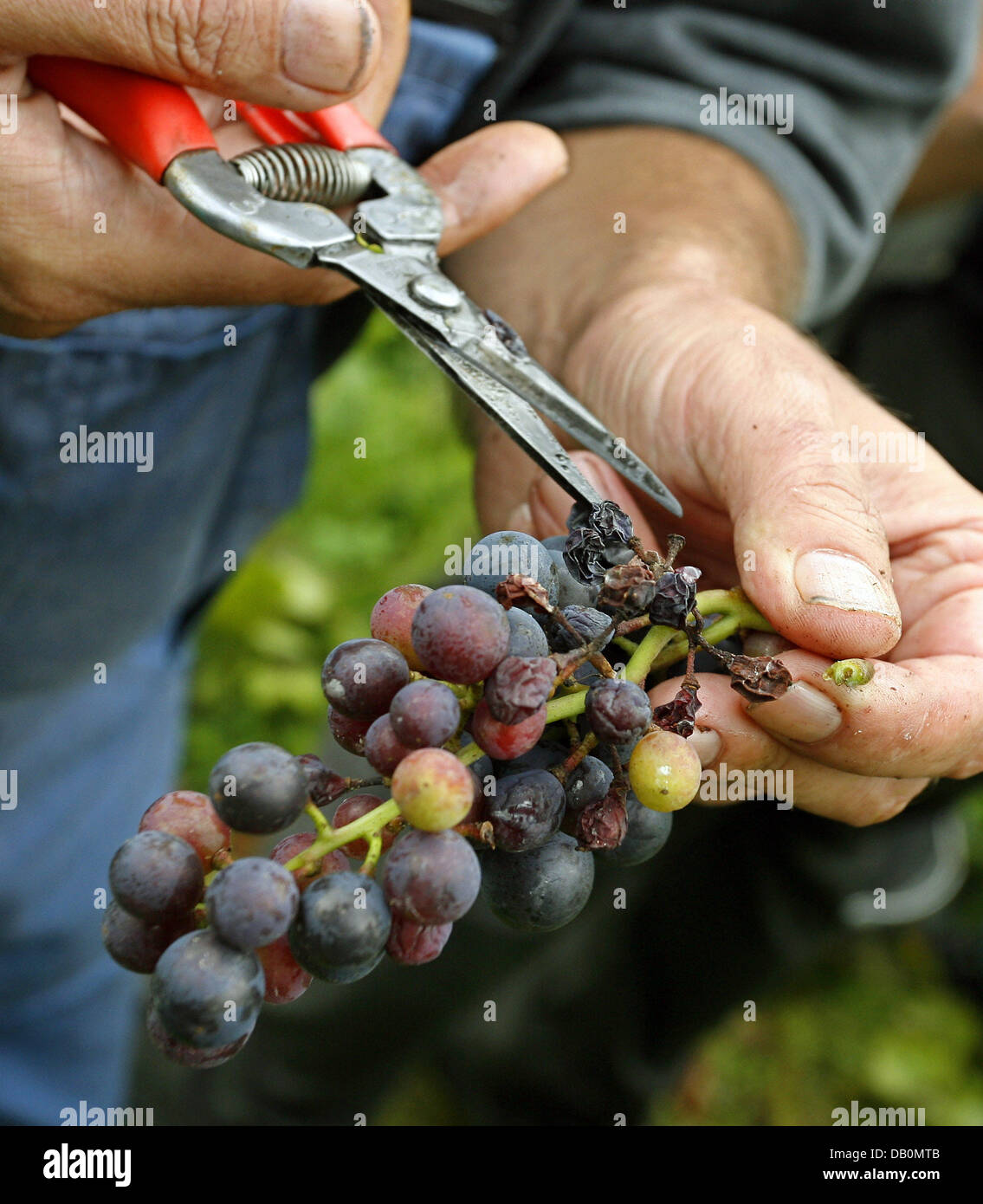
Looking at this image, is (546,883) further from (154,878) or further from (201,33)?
(201,33)

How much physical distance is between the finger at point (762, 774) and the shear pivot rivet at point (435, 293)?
622 millimetres

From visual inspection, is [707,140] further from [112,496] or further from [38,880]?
[38,880]

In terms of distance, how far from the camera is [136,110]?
4.96 ft

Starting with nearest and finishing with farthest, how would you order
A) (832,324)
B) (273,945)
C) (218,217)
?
(273,945)
(218,217)
(832,324)

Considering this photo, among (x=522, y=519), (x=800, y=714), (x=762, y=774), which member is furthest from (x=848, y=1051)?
(x=800, y=714)

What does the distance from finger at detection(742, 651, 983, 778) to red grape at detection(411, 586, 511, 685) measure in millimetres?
414

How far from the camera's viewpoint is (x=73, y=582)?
7.79 feet

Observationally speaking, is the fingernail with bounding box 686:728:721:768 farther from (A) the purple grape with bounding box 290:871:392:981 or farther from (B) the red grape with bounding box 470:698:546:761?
(A) the purple grape with bounding box 290:871:392:981

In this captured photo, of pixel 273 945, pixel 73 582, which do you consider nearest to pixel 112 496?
pixel 73 582

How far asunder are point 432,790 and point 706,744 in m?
0.49

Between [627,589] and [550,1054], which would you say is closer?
[627,589]

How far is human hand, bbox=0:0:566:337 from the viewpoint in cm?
140

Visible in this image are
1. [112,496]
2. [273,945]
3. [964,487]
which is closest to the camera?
[273,945]

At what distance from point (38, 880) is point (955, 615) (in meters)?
2.28
